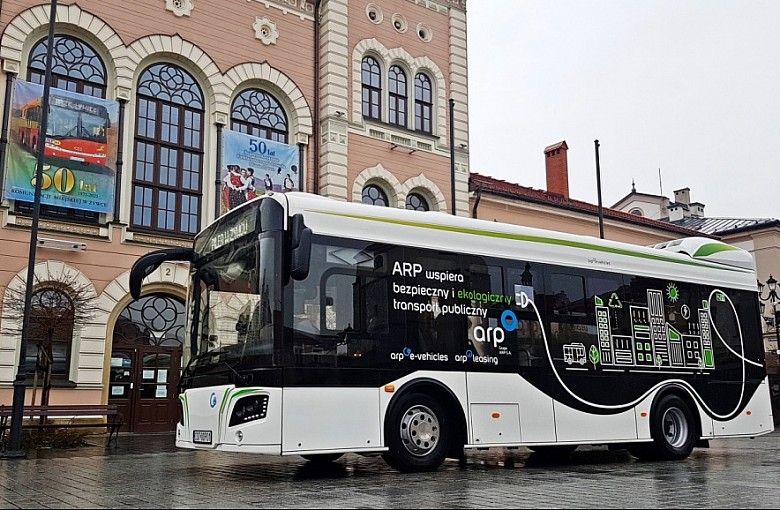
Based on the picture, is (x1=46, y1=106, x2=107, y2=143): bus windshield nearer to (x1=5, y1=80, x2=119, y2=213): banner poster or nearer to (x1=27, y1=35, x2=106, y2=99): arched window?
(x1=5, y1=80, x2=119, y2=213): banner poster

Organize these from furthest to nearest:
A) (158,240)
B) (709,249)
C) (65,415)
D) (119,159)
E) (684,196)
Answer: (684,196), (158,240), (119,159), (65,415), (709,249)

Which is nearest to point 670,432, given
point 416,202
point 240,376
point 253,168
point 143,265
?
point 240,376

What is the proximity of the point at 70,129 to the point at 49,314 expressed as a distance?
5.26 m

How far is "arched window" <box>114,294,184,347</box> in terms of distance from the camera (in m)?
21.2

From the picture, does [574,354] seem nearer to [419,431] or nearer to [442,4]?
[419,431]

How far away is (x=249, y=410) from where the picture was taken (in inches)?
385

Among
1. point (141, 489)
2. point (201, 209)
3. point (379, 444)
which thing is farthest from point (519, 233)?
point (201, 209)

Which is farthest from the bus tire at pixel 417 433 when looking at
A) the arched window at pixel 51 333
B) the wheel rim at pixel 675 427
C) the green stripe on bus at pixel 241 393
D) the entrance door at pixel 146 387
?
the entrance door at pixel 146 387

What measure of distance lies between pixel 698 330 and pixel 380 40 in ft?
54.0

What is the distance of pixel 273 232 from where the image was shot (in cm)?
1015

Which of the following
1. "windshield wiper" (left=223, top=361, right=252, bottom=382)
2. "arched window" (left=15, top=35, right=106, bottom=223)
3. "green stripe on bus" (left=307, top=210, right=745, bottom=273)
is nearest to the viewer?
"windshield wiper" (left=223, top=361, right=252, bottom=382)

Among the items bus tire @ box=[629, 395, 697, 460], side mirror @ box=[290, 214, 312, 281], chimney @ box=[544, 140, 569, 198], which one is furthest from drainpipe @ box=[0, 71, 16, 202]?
chimney @ box=[544, 140, 569, 198]

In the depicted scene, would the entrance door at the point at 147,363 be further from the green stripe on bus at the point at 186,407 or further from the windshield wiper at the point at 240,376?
the windshield wiper at the point at 240,376

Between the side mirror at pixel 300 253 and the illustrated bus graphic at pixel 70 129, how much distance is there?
40.9ft
